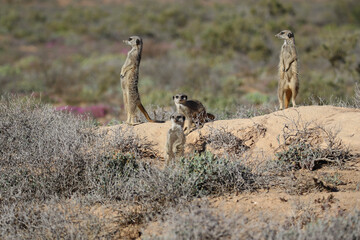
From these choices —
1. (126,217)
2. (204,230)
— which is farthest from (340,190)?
(126,217)

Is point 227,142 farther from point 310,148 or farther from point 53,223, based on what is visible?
point 53,223

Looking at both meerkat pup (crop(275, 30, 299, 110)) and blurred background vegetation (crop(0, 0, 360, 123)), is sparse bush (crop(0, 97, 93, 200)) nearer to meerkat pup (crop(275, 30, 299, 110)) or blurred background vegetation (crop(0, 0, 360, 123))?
blurred background vegetation (crop(0, 0, 360, 123))

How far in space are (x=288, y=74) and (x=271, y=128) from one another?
1.25 metres

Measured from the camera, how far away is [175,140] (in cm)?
571

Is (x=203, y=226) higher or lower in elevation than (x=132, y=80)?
lower

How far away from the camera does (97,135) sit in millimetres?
6145

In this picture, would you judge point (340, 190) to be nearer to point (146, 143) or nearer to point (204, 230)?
point (204, 230)

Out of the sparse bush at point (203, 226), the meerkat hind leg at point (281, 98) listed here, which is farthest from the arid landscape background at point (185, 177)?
the meerkat hind leg at point (281, 98)

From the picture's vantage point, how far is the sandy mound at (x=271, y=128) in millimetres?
5660

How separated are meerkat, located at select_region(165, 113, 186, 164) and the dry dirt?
28 cm

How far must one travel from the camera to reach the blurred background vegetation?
45.1 feet

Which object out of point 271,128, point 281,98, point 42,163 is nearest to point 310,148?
point 271,128

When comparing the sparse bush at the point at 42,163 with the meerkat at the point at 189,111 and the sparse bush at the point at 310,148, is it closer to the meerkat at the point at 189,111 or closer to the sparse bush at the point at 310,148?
the meerkat at the point at 189,111

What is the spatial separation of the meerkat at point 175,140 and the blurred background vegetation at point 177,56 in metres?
2.05
